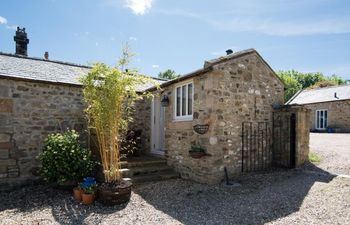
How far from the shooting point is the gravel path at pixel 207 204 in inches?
191

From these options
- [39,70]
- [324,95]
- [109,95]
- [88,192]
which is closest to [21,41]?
[39,70]

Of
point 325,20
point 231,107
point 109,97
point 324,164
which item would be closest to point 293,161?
point 324,164

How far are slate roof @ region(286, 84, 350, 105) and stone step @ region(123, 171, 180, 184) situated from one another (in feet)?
62.2

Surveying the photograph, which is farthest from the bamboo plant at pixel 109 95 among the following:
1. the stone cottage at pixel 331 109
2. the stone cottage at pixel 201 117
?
the stone cottage at pixel 331 109

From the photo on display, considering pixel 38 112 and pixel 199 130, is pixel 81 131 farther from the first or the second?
pixel 199 130

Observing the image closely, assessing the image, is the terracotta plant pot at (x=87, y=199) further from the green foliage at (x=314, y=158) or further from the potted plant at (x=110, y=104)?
the green foliage at (x=314, y=158)

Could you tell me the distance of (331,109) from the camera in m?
21.6

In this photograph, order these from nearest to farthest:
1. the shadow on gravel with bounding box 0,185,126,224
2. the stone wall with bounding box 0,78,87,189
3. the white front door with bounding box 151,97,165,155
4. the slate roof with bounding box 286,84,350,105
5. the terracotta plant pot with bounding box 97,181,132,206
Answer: the shadow on gravel with bounding box 0,185,126,224 < the terracotta plant pot with bounding box 97,181,132,206 < the stone wall with bounding box 0,78,87,189 < the white front door with bounding box 151,97,165,155 < the slate roof with bounding box 286,84,350,105

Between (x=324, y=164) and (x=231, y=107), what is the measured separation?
12.4 ft

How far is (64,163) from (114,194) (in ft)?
6.12

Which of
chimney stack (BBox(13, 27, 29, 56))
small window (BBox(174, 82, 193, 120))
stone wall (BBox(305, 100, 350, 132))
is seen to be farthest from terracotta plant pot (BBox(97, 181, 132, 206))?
stone wall (BBox(305, 100, 350, 132))

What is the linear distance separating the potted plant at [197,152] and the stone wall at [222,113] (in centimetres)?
12

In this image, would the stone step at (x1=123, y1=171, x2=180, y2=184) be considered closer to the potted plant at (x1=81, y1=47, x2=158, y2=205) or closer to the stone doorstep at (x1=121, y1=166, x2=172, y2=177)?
the stone doorstep at (x1=121, y1=166, x2=172, y2=177)

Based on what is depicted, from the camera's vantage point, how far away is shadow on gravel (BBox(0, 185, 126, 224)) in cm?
516
